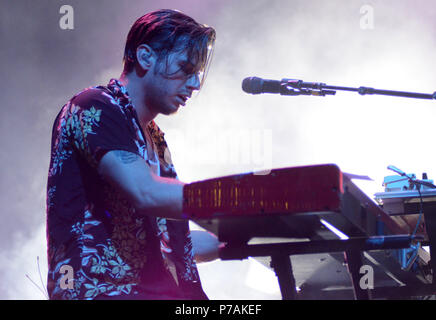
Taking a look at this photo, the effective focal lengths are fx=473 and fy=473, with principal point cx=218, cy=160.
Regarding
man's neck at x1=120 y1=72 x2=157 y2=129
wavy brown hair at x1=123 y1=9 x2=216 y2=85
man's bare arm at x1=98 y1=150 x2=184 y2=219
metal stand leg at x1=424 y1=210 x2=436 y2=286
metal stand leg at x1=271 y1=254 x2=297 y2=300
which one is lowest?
metal stand leg at x1=424 y1=210 x2=436 y2=286

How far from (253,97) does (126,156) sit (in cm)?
465

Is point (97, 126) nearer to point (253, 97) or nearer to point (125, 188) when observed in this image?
point (125, 188)

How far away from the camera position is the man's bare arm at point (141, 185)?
119 centimetres

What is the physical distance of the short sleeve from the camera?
1305 mm

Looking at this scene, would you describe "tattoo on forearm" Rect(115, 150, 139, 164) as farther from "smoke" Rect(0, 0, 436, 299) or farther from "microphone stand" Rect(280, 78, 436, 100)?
"smoke" Rect(0, 0, 436, 299)

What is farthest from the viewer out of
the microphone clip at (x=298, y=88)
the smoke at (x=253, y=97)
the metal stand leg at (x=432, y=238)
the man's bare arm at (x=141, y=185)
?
the smoke at (x=253, y=97)

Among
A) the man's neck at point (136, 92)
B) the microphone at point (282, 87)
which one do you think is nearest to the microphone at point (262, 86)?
the microphone at point (282, 87)

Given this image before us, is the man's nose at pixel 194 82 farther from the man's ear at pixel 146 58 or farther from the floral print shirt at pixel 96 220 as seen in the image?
the floral print shirt at pixel 96 220

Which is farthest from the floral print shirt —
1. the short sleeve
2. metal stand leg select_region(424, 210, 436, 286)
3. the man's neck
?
metal stand leg select_region(424, 210, 436, 286)

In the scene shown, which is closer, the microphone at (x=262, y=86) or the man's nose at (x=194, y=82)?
the man's nose at (x=194, y=82)

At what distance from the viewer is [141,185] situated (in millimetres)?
1229

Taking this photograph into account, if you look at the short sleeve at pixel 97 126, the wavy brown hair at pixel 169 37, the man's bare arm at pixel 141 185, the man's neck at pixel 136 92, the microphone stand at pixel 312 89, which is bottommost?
the man's bare arm at pixel 141 185

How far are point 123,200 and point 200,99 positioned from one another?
15.5 ft
